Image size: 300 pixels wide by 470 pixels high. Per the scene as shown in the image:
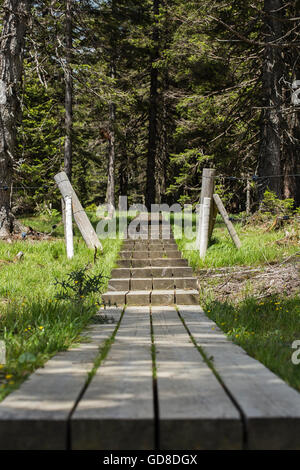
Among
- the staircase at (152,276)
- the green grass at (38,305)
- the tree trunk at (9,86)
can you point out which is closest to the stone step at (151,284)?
the staircase at (152,276)

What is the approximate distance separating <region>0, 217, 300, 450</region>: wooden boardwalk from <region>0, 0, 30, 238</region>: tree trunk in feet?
23.4

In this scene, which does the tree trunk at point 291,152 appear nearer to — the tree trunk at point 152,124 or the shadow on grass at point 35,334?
the tree trunk at point 152,124

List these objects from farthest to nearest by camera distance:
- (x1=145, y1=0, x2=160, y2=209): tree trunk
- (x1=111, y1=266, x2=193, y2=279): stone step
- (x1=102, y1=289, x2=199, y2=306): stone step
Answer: (x1=145, y1=0, x2=160, y2=209): tree trunk, (x1=111, y1=266, x2=193, y2=279): stone step, (x1=102, y1=289, x2=199, y2=306): stone step

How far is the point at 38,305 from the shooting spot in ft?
13.6

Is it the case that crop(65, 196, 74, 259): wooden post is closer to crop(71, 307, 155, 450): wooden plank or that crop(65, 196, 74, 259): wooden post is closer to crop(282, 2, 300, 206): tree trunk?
crop(71, 307, 155, 450): wooden plank

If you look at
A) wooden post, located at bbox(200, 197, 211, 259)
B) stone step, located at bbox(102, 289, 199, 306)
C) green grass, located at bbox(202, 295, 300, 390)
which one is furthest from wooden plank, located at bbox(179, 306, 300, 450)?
wooden post, located at bbox(200, 197, 211, 259)

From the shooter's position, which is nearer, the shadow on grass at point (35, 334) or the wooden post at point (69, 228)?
the shadow on grass at point (35, 334)

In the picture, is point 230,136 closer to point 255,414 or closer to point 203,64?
point 203,64

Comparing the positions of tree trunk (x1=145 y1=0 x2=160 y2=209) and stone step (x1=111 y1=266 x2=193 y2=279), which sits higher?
tree trunk (x1=145 y1=0 x2=160 y2=209)

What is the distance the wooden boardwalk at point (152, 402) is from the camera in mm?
1587

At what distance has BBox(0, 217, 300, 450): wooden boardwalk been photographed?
1587 millimetres

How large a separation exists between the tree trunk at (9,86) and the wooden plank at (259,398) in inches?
297

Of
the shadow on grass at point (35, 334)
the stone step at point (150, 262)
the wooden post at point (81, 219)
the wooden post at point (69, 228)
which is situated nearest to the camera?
the shadow on grass at point (35, 334)
